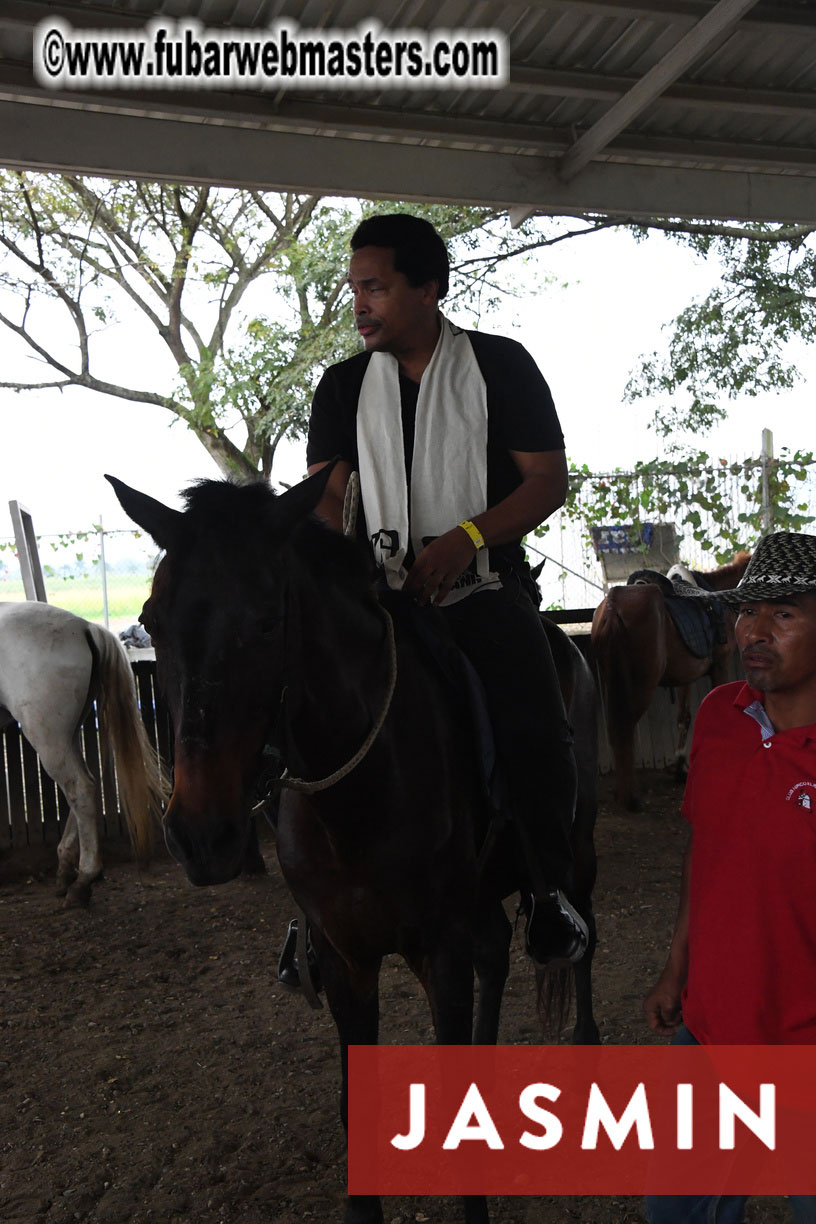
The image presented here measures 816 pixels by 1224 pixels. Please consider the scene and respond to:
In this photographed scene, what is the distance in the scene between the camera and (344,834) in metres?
2.22

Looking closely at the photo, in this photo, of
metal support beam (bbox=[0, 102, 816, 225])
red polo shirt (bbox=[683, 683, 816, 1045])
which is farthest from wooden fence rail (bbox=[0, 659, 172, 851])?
red polo shirt (bbox=[683, 683, 816, 1045])

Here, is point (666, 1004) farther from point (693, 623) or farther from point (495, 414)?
point (693, 623)

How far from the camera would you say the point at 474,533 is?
238 cm

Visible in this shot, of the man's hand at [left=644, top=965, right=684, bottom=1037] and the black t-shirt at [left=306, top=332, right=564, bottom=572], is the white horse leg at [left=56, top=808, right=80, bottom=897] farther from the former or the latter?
the man's hand at [left=644, top=965, right=684, bottom=1037]

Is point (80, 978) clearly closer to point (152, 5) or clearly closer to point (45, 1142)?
point (45, 1142)

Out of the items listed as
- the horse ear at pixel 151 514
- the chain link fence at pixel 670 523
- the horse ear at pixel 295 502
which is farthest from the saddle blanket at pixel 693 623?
the horse ear at pixel 151 514

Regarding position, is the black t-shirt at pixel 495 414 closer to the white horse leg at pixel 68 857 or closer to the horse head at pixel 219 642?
the horse head at pixel 219 642

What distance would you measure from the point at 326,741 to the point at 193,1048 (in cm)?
244

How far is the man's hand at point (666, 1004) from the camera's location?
204 centimetres

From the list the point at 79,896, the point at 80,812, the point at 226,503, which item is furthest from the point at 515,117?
the point at 79,896

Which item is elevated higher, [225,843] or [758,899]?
[225,843]

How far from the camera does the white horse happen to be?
5.90 meters

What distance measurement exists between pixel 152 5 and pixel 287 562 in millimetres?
3647

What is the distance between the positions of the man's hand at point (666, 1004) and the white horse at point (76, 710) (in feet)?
14.2
